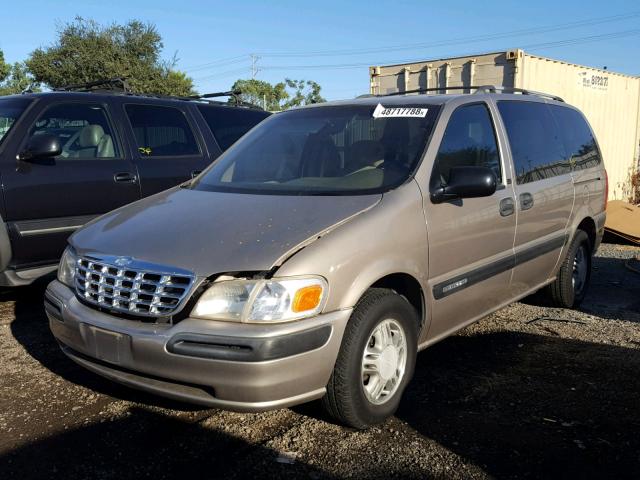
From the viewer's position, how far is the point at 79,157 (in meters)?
5.27

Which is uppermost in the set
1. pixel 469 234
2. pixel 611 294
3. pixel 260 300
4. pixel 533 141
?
pixel 533 141

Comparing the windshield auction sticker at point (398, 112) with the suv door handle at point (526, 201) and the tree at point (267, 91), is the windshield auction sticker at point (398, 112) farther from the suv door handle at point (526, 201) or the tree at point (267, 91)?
the tree at point (267, 91)

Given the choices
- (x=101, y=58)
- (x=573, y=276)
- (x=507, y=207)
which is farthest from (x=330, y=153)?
(x=101, y=58)

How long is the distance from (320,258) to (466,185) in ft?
3.67

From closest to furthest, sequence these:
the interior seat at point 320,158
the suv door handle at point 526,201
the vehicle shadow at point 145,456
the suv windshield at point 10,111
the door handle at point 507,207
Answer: the vehicle shadow at point 145,456 → the interior seat at point 320,158 → the door handle at point 507,207 → the suv door handle at point 526,201 → the suv windshield at point 10,111

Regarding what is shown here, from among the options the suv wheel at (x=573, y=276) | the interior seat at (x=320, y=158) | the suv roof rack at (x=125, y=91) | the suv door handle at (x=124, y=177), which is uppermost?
the suv roof rack at (x=125, y=91)

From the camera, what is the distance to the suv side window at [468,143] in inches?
147

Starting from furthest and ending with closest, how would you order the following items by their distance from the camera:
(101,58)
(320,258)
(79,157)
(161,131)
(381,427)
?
(101,58), (161,131), (79,157), (381,427), (320,258)

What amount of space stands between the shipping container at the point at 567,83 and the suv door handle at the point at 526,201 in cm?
599

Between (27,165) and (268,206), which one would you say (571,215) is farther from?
(27,165)

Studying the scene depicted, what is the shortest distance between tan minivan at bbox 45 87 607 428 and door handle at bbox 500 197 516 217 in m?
0.05

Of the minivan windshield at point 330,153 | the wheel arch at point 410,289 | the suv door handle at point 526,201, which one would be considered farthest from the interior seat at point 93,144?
the suv door handle at point 526,201

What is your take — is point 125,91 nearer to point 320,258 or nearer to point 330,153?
point 330,153

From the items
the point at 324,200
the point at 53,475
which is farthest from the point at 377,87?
the point at 53,475
